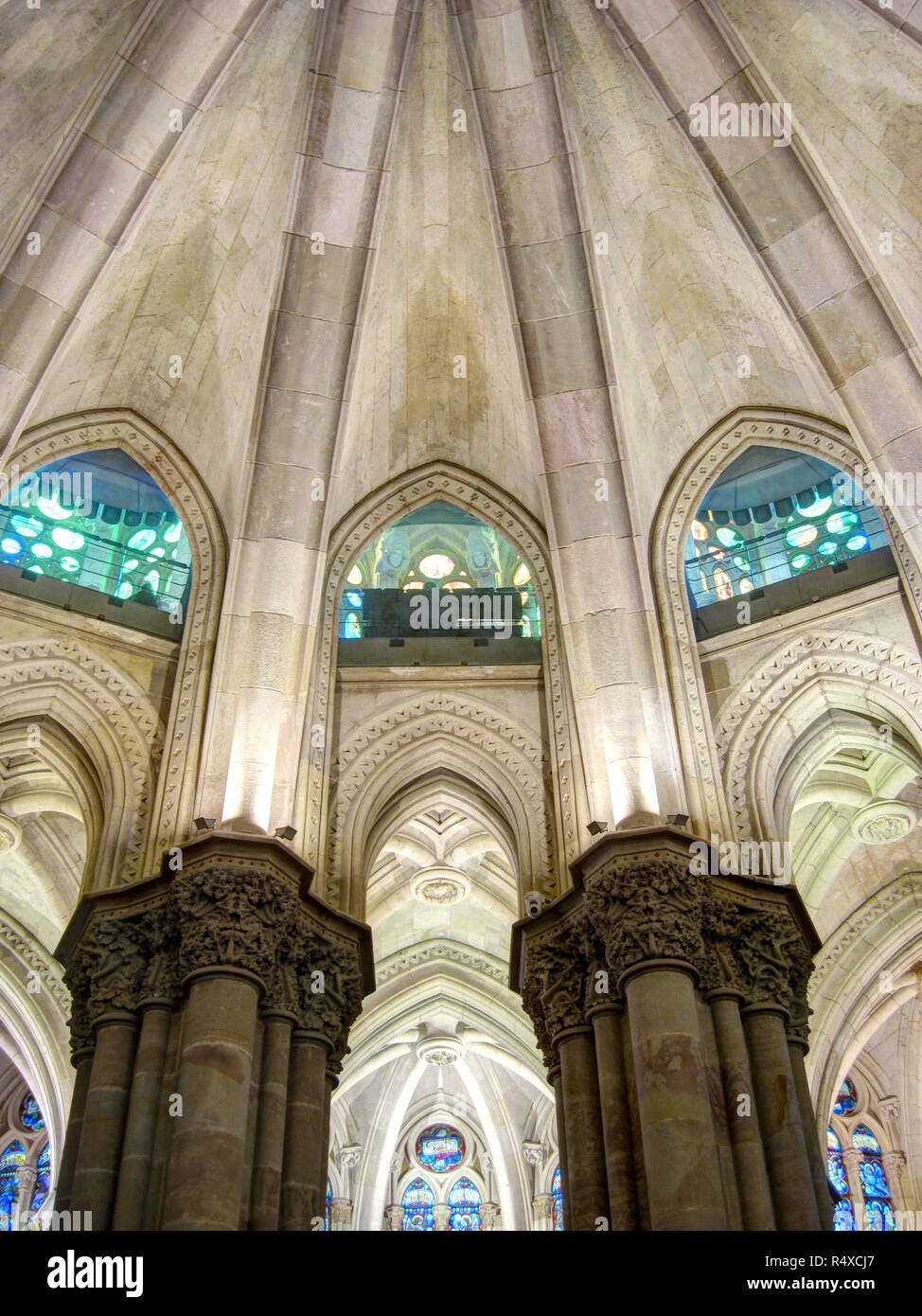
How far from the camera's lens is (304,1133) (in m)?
9.75

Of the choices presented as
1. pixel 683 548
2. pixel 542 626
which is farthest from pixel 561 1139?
pixel 683 548

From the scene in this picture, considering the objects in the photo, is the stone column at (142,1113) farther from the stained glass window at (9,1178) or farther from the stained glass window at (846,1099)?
the stained glass window at (846,1099)

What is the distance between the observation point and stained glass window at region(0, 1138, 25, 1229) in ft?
55.7

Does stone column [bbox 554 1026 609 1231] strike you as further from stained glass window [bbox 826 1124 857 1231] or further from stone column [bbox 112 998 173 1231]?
stained glass window [bbox 826 1124 857 1231]

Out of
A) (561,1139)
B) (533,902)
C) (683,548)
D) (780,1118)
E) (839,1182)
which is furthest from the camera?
(839,1182)

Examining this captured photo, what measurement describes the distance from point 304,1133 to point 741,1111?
309 centimetres

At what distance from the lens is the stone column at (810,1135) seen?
9.38 meters

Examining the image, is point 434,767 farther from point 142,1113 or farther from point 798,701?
point 142,1113

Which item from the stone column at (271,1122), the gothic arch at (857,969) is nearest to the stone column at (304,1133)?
the stone column at (271,1122)

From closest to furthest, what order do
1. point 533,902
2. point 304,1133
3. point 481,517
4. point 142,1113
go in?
point 142,1113, point 304,1133, point 533,902, point 481,517

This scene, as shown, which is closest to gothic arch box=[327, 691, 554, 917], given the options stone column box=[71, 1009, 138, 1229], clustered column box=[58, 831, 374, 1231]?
clustered column box=[58, 831, 374, 1231]

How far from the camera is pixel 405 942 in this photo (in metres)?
17.8
